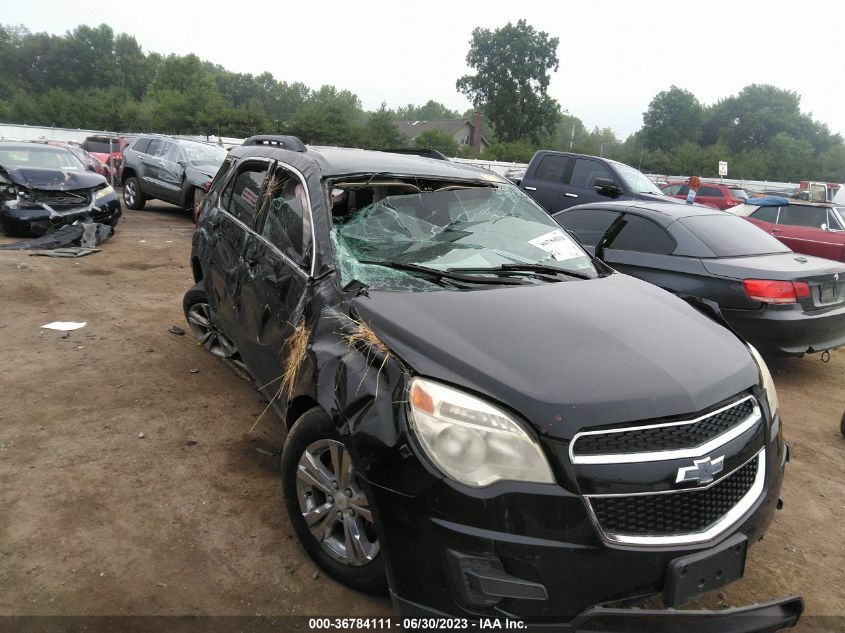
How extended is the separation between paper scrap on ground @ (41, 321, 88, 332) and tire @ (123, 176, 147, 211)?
924 centimetres

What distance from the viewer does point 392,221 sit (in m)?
3.21

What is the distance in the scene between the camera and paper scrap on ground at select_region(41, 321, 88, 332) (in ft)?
18.5

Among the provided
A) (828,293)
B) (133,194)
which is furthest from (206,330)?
(133,194)

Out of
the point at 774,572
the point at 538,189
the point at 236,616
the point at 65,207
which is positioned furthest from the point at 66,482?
the point at 538,189

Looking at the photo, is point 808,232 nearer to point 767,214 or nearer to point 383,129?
point 767,214

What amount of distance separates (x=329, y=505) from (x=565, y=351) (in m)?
1.15

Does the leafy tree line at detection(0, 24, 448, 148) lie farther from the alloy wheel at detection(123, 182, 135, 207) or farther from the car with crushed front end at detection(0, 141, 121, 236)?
the car with crushed front end at detection(0, 141, 121, 236)

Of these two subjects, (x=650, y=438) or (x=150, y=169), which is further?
(x=150, y=169)

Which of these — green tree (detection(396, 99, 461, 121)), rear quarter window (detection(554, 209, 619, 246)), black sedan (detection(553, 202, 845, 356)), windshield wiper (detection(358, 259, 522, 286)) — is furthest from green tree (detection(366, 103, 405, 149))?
green tree (detection(396, 99, 461, 121))

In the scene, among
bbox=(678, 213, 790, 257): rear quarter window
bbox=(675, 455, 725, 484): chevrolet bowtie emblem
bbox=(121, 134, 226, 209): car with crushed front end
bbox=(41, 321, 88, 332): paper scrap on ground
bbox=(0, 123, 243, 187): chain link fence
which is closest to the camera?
bbox=(675, 455, 725, 484): chevrolet bowtie emblem

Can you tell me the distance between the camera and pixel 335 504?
95.4 inches

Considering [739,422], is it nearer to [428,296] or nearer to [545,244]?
[428,296]

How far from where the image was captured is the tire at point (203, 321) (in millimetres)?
4645

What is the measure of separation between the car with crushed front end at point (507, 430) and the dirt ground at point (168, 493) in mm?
427
